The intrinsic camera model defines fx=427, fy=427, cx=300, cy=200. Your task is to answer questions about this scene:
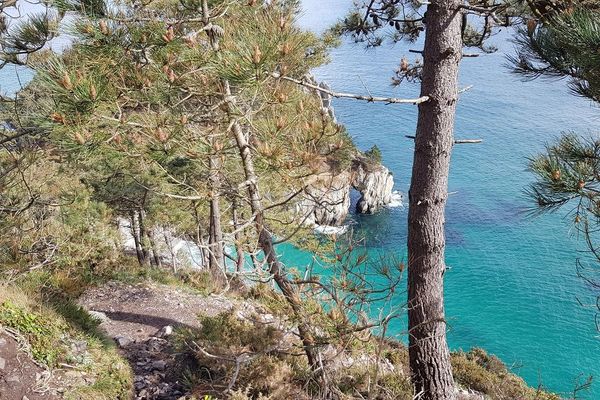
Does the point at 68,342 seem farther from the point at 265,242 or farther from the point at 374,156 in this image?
the point at 374,156

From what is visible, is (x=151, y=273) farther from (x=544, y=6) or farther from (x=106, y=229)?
(x=544, y=6)

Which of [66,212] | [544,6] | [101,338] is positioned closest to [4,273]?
[101,338]

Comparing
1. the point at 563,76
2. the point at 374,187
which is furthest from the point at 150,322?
the point at 374,187

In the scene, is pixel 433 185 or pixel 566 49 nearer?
pixel 566 49

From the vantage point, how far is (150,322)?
6559 millimetres

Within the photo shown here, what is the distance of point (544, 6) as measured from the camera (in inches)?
136

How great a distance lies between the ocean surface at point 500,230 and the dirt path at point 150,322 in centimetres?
472

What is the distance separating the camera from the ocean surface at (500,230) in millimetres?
16266

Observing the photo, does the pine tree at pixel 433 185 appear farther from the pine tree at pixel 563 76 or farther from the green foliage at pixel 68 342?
the green foliage at pixel 68 342

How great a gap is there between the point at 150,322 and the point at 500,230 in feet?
70.2

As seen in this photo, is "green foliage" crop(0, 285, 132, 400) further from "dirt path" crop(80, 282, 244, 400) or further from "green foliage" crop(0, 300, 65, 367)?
"dirt path" crop(80, 282, 244, 400)

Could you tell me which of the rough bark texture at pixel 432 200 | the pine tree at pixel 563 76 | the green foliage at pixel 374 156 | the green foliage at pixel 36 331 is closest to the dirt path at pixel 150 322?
the green foliage at pixel 36 331

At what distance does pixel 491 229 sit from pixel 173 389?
2259 centimetres

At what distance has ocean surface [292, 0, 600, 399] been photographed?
16266 millimetres
